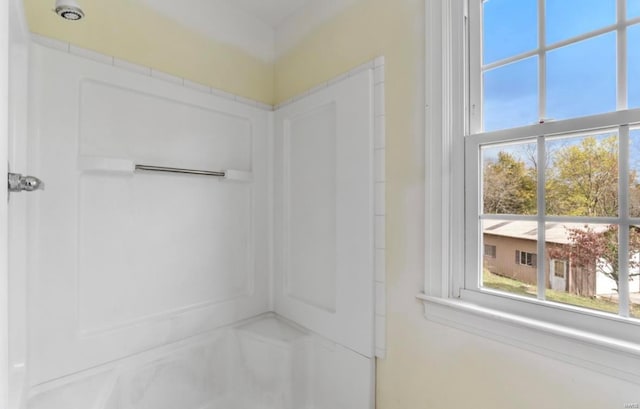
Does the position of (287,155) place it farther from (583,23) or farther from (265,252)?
(583,23)

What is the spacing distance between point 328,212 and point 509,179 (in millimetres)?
811

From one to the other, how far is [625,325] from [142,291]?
5.75 ft

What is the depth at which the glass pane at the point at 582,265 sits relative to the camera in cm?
83

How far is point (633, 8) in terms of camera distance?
2.65 feet

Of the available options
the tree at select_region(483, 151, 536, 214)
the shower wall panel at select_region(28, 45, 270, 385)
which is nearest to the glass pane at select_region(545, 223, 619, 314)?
the tree at select_region(483, 151, 536, 214)

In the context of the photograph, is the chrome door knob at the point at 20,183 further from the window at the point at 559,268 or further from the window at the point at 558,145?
the window at the point at 559,268

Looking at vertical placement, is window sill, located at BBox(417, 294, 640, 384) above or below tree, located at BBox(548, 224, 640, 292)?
below

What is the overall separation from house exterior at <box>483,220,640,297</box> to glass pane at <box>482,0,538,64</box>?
592mm

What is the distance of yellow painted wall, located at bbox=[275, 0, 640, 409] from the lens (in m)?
0.94

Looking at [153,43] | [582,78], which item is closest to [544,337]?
[582,78]

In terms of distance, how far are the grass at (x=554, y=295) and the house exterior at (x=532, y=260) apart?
1cm

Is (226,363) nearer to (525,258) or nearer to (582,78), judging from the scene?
(525,258)

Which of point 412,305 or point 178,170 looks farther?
point 178,170

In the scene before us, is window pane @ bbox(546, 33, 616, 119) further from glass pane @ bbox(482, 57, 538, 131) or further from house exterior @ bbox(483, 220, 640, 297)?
house exterior @ bbox(483, 220, 640, 297)
